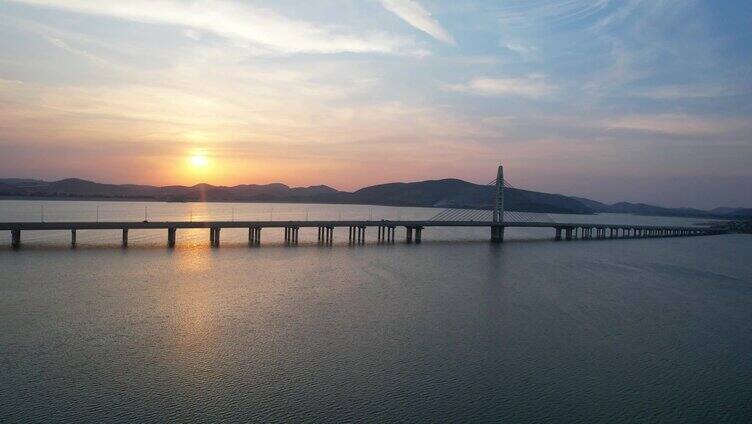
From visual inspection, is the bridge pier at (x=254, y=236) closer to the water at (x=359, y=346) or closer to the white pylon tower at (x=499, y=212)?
the water at (x=359, y=346)

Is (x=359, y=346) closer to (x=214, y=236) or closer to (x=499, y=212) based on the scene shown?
(x=214, y=236)

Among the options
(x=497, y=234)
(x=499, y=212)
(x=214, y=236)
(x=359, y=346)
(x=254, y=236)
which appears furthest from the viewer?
(x=499, y=212)

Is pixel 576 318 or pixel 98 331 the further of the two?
pixel 576 318

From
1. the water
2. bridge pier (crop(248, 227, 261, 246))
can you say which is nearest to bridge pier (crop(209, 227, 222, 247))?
bridge pier (crop(248, 227, 261, 246))

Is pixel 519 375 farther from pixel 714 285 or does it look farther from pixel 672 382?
pixel 714 285

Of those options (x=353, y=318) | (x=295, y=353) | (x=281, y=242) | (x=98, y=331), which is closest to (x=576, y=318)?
(x=353, y=318)

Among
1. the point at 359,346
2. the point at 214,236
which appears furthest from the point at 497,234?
the point at 359,346
